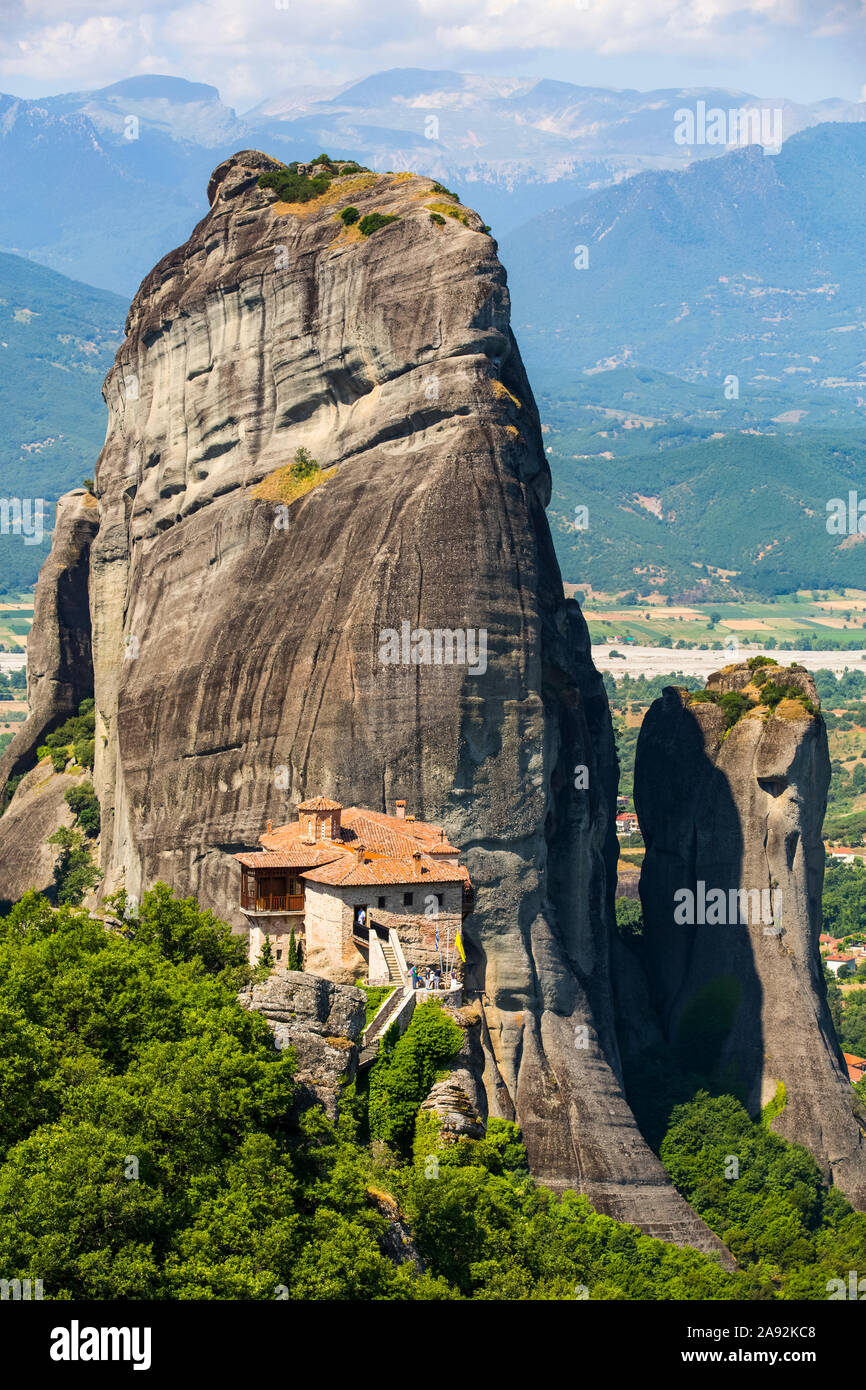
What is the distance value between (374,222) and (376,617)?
Answer: 2388 cm

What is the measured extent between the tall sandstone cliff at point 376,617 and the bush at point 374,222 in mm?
569

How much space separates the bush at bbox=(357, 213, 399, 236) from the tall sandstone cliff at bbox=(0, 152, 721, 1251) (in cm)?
57

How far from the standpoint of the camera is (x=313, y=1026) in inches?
2132

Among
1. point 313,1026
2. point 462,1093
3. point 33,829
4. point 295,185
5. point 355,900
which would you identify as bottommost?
point 462,1093

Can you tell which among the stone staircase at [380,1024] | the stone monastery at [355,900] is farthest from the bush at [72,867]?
the stone staircase at [380,1024]

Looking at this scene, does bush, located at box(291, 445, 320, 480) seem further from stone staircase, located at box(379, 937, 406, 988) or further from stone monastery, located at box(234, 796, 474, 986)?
stone staircase, located at box(379, 937, 406, 988)

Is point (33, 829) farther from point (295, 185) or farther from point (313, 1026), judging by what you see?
point (313, 1026)

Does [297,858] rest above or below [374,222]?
below

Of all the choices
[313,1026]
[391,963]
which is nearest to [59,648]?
[391,963]

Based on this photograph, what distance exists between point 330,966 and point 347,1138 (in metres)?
12.7

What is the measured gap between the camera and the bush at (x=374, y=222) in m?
101

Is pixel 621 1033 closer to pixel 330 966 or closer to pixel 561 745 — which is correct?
pixel 561 745

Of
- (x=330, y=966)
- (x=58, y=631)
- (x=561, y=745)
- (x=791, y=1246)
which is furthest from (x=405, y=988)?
(x=58, y=631)

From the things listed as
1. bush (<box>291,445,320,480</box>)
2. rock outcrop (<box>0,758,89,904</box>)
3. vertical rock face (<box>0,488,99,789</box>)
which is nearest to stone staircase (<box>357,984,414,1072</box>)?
bush (<box>291,445,320,480</box>)
